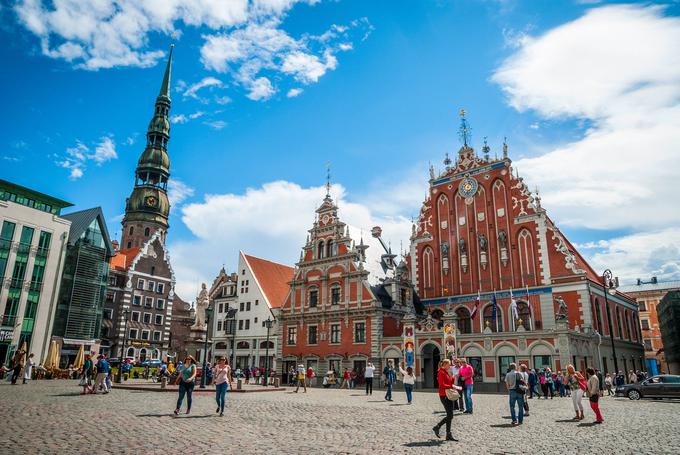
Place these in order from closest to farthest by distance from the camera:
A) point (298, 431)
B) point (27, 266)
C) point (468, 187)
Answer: point (298, 431) < point (27, 266) < point (468, 187)

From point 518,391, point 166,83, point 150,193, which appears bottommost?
point 518,391

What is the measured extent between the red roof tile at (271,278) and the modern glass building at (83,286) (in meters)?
15.8

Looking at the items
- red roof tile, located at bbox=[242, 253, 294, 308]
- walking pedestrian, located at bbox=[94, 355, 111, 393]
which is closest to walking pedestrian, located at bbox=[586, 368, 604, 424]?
walking pedestrian, located at bbox=[94, 355, 111, 393]

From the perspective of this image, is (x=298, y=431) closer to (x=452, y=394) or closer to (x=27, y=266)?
(x=452, y=394)

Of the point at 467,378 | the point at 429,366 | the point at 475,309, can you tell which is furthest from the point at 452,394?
the point at 475,309

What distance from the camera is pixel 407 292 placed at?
4256 centimetres

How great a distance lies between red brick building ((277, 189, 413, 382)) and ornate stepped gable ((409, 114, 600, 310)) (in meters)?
3.56

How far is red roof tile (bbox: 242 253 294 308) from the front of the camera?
54.5 meters

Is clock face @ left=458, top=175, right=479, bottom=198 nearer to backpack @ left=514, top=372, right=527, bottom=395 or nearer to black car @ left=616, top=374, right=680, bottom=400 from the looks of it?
black car @ left=616, top=374, right=680, bottom=400

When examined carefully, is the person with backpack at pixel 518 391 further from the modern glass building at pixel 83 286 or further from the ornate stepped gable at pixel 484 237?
the modern glass building at pixel 83 286

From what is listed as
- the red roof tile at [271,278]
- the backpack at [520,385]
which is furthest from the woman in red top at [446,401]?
the red roof tile at [271,278]

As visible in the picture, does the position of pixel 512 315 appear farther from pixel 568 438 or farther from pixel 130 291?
pixel 130 291

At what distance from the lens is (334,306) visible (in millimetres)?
41938

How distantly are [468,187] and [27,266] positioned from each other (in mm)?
37647
